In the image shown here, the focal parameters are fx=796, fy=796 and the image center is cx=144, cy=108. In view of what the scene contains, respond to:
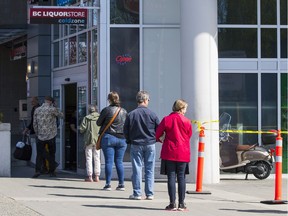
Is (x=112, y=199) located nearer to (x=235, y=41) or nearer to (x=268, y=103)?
(x=268, y=103)

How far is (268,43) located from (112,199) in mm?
6830

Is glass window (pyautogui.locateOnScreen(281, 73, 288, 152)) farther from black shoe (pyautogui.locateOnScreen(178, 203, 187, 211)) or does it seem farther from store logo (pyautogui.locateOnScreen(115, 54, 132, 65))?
black shoe (pyautogui.locateOnScreen(178, 203, 187, 211))

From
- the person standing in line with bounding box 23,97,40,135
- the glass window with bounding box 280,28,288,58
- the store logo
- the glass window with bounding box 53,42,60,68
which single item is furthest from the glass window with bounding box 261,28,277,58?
the glass window with bounding box 53,42,60,68

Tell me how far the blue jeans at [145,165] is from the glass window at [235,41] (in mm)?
5651

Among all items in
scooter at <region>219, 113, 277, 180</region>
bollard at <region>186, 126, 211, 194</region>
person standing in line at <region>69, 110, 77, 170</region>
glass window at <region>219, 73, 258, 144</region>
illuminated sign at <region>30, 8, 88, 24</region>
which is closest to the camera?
→ bollard at <region>186, 126, 211, 194</region>

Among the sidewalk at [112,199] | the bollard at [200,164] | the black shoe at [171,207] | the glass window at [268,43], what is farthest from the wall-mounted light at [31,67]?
the black shoe at [171,207]

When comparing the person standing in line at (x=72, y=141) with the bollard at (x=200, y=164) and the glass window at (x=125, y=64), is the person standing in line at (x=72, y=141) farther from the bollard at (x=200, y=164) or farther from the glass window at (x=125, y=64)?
the bollard at (x=200, y=164)

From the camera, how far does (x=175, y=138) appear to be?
12.5 metres

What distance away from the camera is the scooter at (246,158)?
1775 cm

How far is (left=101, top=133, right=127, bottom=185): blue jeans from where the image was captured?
49.4ft

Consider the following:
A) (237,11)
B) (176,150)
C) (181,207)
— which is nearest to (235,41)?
(237,11)

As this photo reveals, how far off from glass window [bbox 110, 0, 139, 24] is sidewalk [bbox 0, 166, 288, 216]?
368 cm

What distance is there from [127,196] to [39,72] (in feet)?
26.2

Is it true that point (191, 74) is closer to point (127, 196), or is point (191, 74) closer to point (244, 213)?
point (127, 196)
